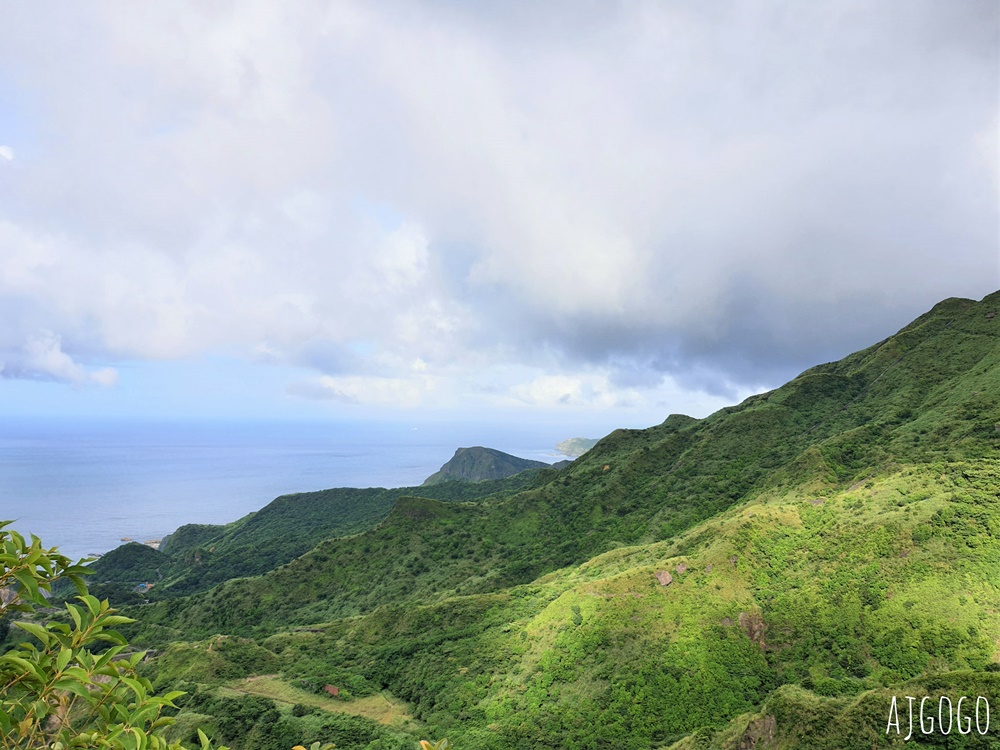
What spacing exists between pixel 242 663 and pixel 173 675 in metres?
6.57

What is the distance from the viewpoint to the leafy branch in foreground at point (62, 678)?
4.57 metres

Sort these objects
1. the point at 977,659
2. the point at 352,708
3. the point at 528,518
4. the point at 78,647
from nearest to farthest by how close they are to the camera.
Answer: the point at 78,647, the point at 977,659, the point at 352,708, the point at 528,518

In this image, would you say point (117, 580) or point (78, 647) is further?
point (117, 580)

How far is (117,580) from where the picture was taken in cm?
12144

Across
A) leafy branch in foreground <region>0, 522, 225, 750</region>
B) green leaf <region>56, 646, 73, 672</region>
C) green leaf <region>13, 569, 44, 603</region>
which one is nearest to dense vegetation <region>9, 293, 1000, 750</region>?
leafy branch in foreground <region>0, 522, 225, 750</region>

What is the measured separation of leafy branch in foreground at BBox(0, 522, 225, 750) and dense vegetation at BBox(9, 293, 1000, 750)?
99.9 feet

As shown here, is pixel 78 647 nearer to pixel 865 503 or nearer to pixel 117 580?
pixel 865 503

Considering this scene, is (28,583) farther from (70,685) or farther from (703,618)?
(703,618)

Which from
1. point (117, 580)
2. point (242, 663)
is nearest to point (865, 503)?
point (242, 663)

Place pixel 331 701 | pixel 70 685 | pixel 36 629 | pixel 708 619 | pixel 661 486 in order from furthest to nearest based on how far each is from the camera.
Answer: pixel 661 486 < pixel 331 701 < pixel 708 619 < pixel 70 685 < pixel 36 629

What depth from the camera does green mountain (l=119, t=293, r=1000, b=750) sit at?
3275 cm
